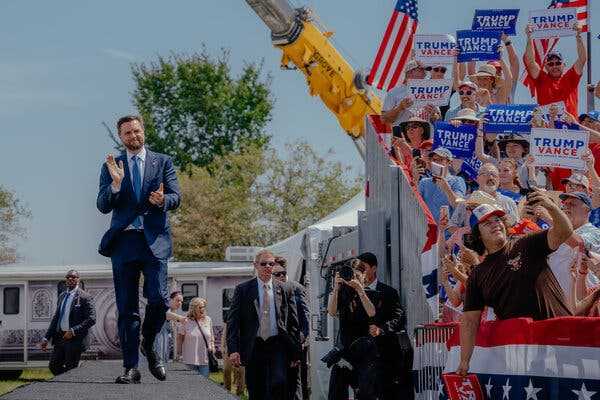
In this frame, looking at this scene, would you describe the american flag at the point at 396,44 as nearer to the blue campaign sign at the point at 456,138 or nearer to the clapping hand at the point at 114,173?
the blue campaign sign at the point at 456,138

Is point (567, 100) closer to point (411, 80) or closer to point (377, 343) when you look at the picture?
point (411, 80)

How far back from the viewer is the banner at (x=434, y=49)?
15289mm

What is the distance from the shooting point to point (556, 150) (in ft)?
40.9

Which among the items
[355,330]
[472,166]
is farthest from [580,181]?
[355,330]

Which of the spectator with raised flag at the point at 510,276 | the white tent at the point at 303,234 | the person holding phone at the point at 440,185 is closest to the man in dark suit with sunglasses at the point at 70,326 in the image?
the white tent at the point at 303,234

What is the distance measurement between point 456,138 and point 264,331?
286 cm

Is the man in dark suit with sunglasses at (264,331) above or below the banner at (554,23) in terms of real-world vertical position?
below

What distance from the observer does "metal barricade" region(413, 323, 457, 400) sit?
1132cm

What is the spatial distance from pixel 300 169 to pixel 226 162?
929 cm

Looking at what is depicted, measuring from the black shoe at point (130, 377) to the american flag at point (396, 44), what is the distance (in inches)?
423

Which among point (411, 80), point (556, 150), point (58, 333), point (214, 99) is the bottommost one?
point (58, 333)

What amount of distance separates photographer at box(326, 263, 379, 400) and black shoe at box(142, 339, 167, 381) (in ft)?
11.3

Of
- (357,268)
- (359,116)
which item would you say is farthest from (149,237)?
(359,116)

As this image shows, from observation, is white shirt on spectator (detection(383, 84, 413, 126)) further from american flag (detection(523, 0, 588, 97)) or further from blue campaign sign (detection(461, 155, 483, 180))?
blue campaign sign (detection(461, 155, 483, 180))
